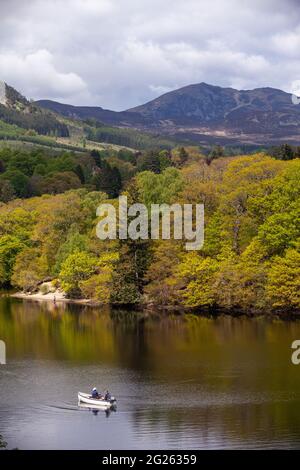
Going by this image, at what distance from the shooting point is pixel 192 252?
8344 centimetres

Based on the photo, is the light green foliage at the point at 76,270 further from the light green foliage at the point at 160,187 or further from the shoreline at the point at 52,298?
the light green foliage at the point at 160,187

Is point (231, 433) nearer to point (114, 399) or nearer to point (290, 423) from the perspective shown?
point (290, 423)

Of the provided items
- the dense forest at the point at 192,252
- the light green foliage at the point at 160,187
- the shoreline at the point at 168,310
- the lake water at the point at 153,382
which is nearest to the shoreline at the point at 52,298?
the shoreline at the point at 168,310

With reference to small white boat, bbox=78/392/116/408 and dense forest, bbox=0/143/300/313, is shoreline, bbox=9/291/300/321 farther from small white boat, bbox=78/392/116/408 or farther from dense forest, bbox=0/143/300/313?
small white boat, bbox=78/392/116/408

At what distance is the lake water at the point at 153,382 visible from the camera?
3803 centimetres

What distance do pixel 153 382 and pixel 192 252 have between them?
116 ft

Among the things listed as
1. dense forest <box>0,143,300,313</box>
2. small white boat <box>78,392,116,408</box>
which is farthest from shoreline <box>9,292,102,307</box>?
small white boat <box>78,392,116,408</box>

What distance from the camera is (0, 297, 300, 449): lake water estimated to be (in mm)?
38031

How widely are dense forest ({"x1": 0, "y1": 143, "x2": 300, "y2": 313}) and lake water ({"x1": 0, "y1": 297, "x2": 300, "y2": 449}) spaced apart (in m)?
5.10

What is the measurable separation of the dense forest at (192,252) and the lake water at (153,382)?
5103 mm

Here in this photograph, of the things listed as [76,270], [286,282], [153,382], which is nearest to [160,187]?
[76,270]

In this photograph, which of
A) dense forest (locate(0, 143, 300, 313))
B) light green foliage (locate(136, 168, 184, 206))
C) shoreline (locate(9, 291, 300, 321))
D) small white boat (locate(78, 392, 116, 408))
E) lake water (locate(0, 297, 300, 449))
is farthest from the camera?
light green foliage (locate(136, 168, 184, 206))
